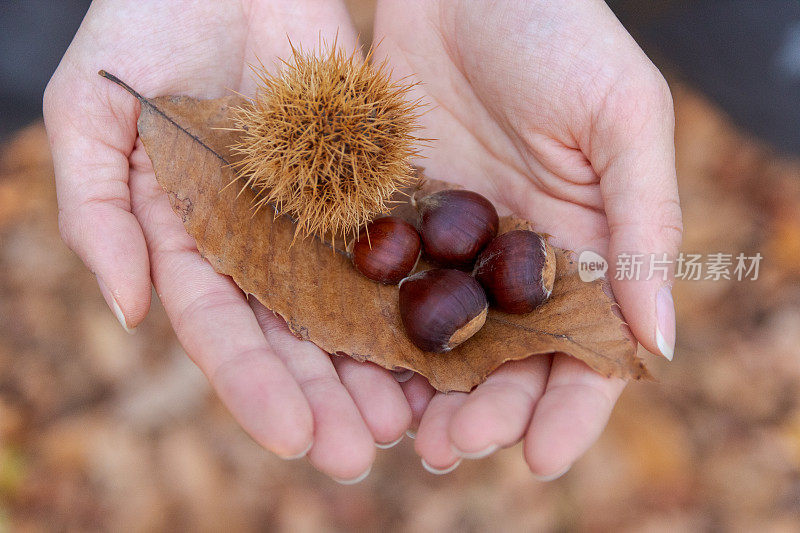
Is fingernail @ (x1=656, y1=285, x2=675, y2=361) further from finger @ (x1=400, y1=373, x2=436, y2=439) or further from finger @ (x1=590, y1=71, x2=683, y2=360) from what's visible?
finger @ (x1=400, y1=373, x2=436, y2=439)

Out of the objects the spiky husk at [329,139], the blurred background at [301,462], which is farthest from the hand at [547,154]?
the blurred background at [301,462]

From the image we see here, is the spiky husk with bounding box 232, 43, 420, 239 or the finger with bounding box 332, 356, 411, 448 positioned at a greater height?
the spiky husk with bounding box 232, 43, 420, 239

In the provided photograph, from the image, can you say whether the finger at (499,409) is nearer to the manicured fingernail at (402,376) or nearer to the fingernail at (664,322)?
the manicured fingernail at (402,376)

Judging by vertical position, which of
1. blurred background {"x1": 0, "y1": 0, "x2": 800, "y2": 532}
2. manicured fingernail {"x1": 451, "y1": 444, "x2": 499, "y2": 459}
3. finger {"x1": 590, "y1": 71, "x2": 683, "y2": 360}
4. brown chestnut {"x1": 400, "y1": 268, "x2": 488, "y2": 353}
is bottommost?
blurred background {"x1": 0, "y1": 0, "x2": 800, "y2": 532}

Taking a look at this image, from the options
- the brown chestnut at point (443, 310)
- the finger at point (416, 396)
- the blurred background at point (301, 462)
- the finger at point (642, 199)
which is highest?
the finger at point (642, 199)

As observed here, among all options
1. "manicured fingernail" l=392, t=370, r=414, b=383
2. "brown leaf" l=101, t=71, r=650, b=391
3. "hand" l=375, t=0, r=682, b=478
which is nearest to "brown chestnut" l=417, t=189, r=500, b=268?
"brown leaf" l=101, t=71, r=650, b=391

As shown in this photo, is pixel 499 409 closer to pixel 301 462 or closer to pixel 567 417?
pixel 567 417

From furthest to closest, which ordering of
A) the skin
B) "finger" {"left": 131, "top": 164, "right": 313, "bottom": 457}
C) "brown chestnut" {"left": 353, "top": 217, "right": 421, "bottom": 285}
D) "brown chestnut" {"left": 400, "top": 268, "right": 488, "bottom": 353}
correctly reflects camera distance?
"brown chestnut" {"left": 353, "top": 217, "right": 421, "bottom": 285}
"brown chestnut" {"left": 400, "top": 268, "right": 488, "bottom": 353}
the skin
"finger" {"left": 131, "top": 164, "right": 313, "bottom": 457}

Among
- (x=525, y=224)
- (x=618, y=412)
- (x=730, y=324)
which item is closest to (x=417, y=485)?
(x=618, y=412)
